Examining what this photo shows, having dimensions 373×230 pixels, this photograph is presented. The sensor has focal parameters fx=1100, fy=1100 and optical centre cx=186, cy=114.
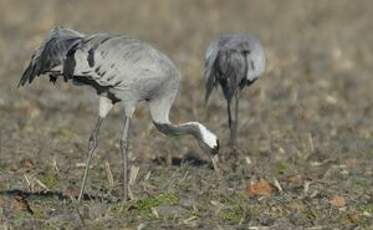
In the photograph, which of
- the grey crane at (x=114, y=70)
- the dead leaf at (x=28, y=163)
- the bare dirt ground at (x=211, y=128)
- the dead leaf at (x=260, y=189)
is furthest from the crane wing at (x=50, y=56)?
the dead leaf at (x=260, y=189)

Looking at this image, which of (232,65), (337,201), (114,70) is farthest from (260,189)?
(232,65)

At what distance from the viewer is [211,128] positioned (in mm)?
11227

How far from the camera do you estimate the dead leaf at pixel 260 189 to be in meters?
8.03

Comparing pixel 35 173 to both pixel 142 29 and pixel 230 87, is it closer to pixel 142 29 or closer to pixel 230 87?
pixel 230 87

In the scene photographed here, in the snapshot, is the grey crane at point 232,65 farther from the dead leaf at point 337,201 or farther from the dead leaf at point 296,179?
the dead leaf at point 337,201

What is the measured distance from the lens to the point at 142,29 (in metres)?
18.4

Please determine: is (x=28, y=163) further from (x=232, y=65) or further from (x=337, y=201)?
(x=337, y=201)

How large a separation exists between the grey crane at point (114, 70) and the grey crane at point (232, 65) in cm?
219

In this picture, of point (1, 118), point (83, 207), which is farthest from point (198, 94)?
point (83, 207)

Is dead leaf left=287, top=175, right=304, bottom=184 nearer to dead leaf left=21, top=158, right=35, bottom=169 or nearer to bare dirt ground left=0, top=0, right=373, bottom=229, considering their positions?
bare dirt ground left=0, top=0, right=373, bottom=229

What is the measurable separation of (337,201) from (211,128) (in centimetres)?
357

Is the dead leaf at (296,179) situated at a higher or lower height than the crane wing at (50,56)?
lower

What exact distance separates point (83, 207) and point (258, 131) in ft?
13.6

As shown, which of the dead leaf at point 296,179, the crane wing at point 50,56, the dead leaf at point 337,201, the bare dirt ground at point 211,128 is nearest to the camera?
the bare dirt ground at point 211,128
